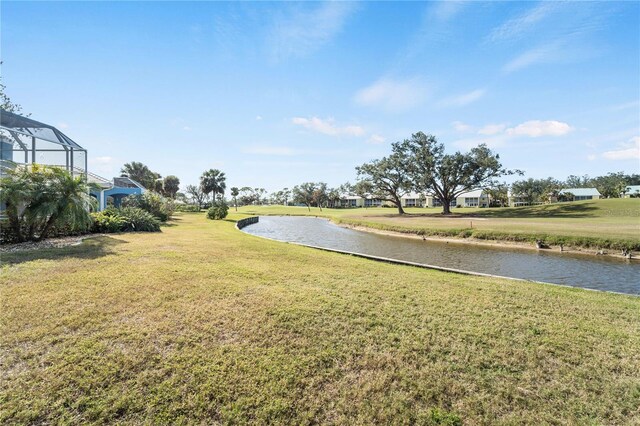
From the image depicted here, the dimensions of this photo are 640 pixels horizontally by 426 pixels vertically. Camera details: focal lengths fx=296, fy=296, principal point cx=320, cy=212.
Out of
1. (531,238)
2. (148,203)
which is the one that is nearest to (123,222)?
(148,203)

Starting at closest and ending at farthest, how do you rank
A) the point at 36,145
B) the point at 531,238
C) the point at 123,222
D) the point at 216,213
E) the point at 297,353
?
1. the point at 297,353
2. the point at 36,145
3. the point at 123,222
4. the point at 531,238
5. the point at 216,213

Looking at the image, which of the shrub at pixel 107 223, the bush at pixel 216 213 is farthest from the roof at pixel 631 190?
the shrub at pixel 107 223

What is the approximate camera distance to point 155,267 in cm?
634

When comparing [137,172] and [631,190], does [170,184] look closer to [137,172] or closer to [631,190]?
[137,172]

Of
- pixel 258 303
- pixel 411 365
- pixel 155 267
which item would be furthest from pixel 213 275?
pixel 411 365

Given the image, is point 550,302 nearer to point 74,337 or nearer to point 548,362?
point 548,362

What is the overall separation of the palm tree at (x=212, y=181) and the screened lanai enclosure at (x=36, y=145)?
42883mm

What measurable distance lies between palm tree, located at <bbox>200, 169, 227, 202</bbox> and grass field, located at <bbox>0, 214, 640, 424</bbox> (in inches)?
2038

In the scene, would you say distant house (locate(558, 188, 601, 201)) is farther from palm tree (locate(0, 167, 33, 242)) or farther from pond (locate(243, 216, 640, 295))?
palm tree (locate(0, 167, 33, 242))

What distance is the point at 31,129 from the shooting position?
442 inches

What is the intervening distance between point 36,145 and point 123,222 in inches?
169

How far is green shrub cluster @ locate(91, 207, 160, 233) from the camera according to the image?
12055mm

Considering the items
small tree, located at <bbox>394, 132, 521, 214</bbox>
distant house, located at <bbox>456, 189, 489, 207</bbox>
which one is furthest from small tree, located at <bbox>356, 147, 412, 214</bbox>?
distant house, located at <bbox>456, 189, 489, 207</bbox>

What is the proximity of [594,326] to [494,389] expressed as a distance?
2.81 m
